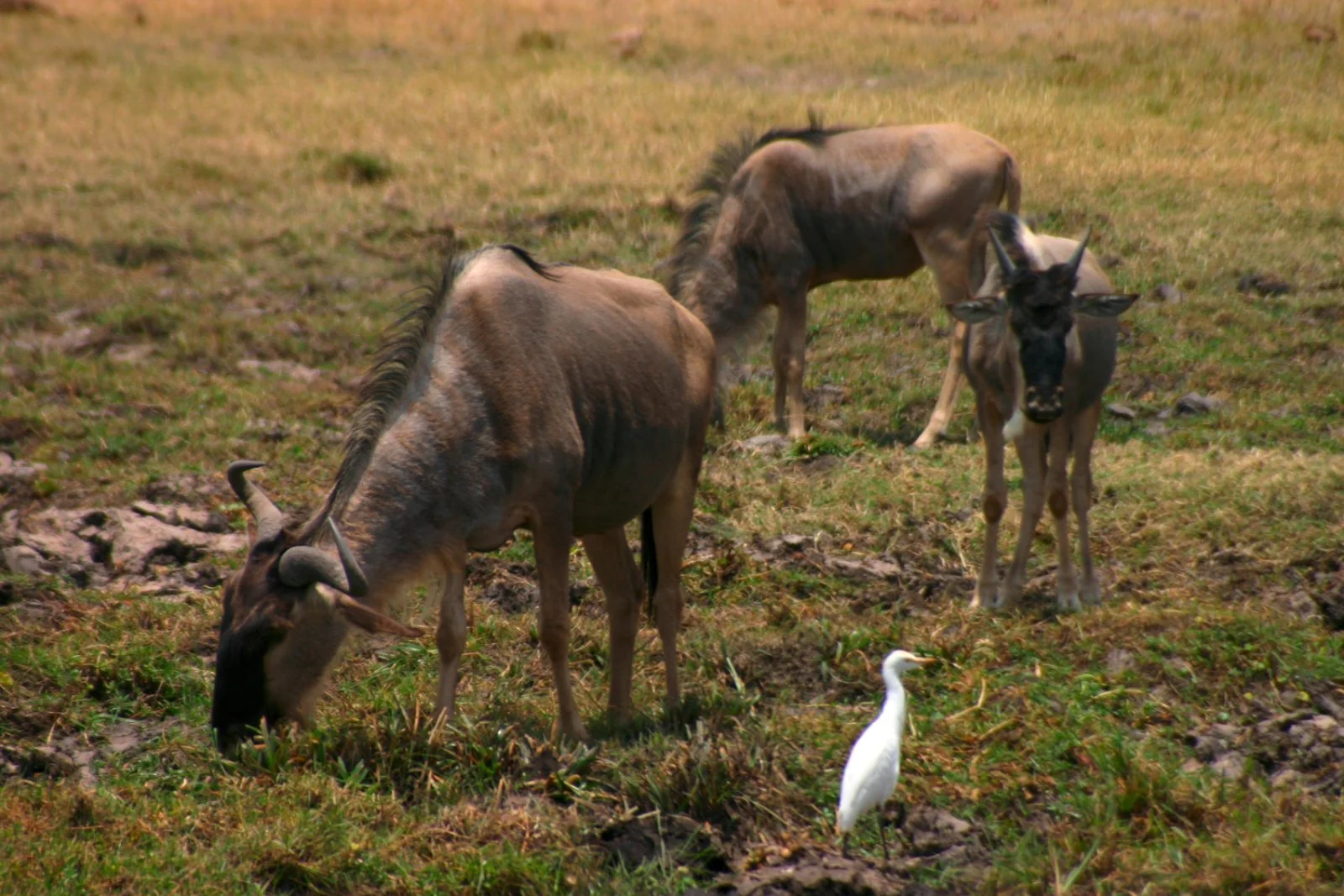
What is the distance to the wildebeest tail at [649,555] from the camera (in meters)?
6.42

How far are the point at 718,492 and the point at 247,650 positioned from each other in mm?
3725

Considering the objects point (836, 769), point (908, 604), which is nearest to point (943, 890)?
point (836, 769)

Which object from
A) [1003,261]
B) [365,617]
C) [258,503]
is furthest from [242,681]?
[1003,261]

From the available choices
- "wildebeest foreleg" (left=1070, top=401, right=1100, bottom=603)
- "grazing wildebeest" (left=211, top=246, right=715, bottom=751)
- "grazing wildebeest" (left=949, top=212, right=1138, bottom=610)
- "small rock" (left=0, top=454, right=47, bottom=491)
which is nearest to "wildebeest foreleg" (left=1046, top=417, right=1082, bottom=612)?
"grazing wildebeest" (left=949, top=212, right=1138, bottom=610)

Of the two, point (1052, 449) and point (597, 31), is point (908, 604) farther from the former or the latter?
point (597, 31)

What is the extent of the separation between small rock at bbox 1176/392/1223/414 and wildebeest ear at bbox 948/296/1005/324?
10.0 feet

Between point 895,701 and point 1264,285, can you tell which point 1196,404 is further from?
point 895,701

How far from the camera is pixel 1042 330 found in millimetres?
6680

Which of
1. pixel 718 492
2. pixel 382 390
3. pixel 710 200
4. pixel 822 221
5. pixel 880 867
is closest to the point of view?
pixel 880 867

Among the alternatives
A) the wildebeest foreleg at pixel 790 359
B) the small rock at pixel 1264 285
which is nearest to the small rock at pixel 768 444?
the wildebeest foreleg at pixel 790 359

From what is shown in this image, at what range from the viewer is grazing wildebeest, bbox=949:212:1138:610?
669 cm

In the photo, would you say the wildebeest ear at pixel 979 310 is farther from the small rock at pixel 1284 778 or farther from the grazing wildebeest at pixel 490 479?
the small rock at pixel 1284 778

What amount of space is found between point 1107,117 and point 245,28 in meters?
13.9

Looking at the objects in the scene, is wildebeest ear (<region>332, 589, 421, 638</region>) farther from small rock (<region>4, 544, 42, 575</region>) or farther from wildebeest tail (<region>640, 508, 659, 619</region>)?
small rock (<region>4, 544, 42, 575</region>)
